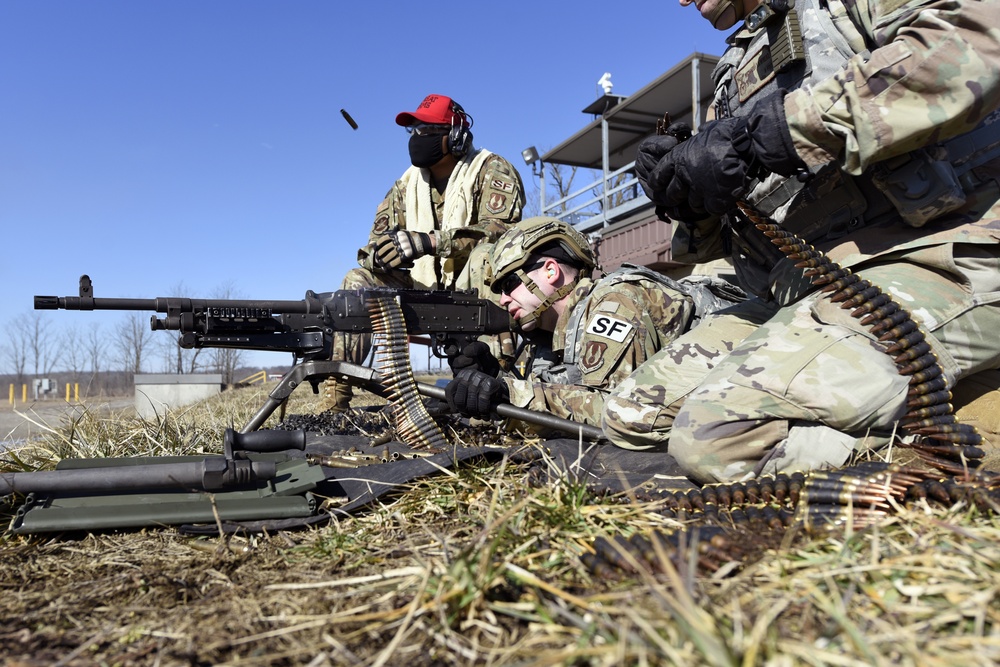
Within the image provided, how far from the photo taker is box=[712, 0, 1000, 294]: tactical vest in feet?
8.52

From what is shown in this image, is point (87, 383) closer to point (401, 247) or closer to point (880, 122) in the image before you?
point (401, 247)

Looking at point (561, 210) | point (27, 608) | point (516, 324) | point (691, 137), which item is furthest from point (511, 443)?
point (561, 210)

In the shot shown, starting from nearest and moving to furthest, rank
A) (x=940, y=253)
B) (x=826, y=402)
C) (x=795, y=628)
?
(x=795, y=628), (x=826, y=402), (x=940, y=253)

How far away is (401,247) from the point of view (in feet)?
19.1

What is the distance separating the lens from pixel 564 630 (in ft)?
4.03

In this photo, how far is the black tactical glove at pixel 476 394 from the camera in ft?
12.0

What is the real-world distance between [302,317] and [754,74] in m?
3.08

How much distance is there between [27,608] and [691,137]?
2663mm

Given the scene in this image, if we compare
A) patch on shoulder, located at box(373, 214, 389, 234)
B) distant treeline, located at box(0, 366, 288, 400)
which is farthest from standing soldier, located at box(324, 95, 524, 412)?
distant treeline, located at box(0, 366, 288, 400)

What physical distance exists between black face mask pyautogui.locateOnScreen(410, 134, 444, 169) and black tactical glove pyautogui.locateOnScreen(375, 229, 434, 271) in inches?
39.3

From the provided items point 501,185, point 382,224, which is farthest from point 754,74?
point 382,224

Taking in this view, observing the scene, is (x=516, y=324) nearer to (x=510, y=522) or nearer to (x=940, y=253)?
(x=940, y=253)

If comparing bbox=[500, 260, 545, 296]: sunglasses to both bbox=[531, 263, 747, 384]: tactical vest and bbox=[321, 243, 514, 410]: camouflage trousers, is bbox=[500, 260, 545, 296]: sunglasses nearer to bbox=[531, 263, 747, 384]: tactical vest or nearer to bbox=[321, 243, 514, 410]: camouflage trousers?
bbox=[531, 263, 747, 384]: tactical vest

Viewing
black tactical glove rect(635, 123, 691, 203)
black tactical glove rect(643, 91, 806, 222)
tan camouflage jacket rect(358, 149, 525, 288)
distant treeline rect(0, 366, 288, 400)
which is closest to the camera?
black tactical glove rect(643, 91, 806, 222)
